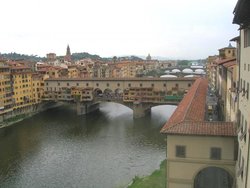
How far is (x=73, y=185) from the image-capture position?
86.9ft

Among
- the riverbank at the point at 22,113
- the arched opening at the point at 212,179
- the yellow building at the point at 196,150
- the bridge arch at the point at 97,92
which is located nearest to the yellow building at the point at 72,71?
the riverbank at the point at 22,113

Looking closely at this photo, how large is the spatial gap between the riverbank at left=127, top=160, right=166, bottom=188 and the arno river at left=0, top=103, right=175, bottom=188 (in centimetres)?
100

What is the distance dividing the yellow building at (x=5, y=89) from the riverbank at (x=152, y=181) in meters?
29.8

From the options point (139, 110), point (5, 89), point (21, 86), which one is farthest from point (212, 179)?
point (21, 86)

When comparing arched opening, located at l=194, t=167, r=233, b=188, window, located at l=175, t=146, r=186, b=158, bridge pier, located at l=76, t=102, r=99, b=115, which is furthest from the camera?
bridge pier, located at l=76, t=102, r=99, b=115

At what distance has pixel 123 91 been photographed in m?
56.9

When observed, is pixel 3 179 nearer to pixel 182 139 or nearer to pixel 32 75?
pixel 182 139

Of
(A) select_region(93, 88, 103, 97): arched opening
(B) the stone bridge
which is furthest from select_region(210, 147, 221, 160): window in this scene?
→ (A) select_region(93, 88, 103, 97): arched opening

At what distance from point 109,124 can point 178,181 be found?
103 feet

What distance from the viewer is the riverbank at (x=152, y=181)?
81.7ft

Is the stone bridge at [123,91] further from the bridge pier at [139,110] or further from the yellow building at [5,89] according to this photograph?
the yellow building at [5,89]

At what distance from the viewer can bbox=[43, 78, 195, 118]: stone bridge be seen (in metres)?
53.9

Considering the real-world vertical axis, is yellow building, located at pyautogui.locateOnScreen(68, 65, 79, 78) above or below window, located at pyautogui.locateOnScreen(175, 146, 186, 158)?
above

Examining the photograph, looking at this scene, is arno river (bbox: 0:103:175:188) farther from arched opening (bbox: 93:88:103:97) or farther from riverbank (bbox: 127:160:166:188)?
arched opening (bbox: 93:88:103:97)
